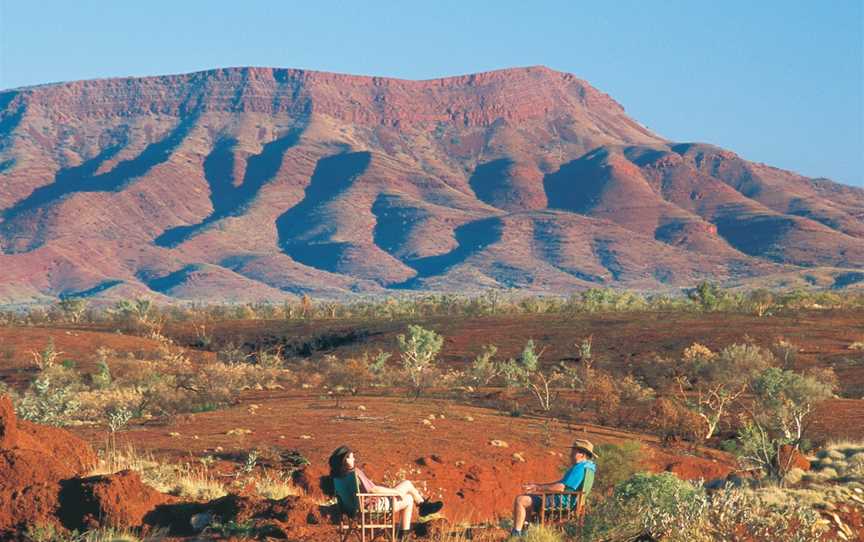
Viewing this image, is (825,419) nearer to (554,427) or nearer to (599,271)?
(554,427)

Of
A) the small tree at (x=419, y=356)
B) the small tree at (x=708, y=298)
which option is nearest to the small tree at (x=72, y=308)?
the small tree at (x=419, y=356)

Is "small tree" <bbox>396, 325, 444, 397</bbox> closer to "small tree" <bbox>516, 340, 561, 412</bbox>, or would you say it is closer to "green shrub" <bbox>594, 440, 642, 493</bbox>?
"small tree" <bbox>516, 340, 561, 412</bbox>

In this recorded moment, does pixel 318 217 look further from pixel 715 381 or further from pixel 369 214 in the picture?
pixel 715 381

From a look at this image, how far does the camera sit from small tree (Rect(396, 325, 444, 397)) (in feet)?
115

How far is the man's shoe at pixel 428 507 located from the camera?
12.2 metres

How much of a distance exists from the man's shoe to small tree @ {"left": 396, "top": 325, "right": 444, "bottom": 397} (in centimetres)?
1981

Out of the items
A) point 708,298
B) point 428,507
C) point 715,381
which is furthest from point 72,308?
point 428,507

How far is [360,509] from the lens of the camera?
34.2ft

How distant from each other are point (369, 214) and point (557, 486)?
148295mm

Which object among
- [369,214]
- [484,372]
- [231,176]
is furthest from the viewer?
[231,176]

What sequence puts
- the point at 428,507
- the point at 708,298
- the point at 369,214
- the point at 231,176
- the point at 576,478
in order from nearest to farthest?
the point at 576,478, the point at 428,507, the point at 708,298, the point at 369,214, the point at 231,176

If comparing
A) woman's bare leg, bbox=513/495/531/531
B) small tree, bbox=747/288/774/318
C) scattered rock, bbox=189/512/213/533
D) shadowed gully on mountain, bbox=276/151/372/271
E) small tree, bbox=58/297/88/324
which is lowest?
small tree, bbox=58/297/88/324

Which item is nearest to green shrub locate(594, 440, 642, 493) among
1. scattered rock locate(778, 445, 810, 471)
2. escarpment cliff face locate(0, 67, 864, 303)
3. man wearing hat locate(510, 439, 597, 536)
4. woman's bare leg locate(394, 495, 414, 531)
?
scattered rock locate(778, 445, 810, 471)

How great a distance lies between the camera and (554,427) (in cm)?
2442
